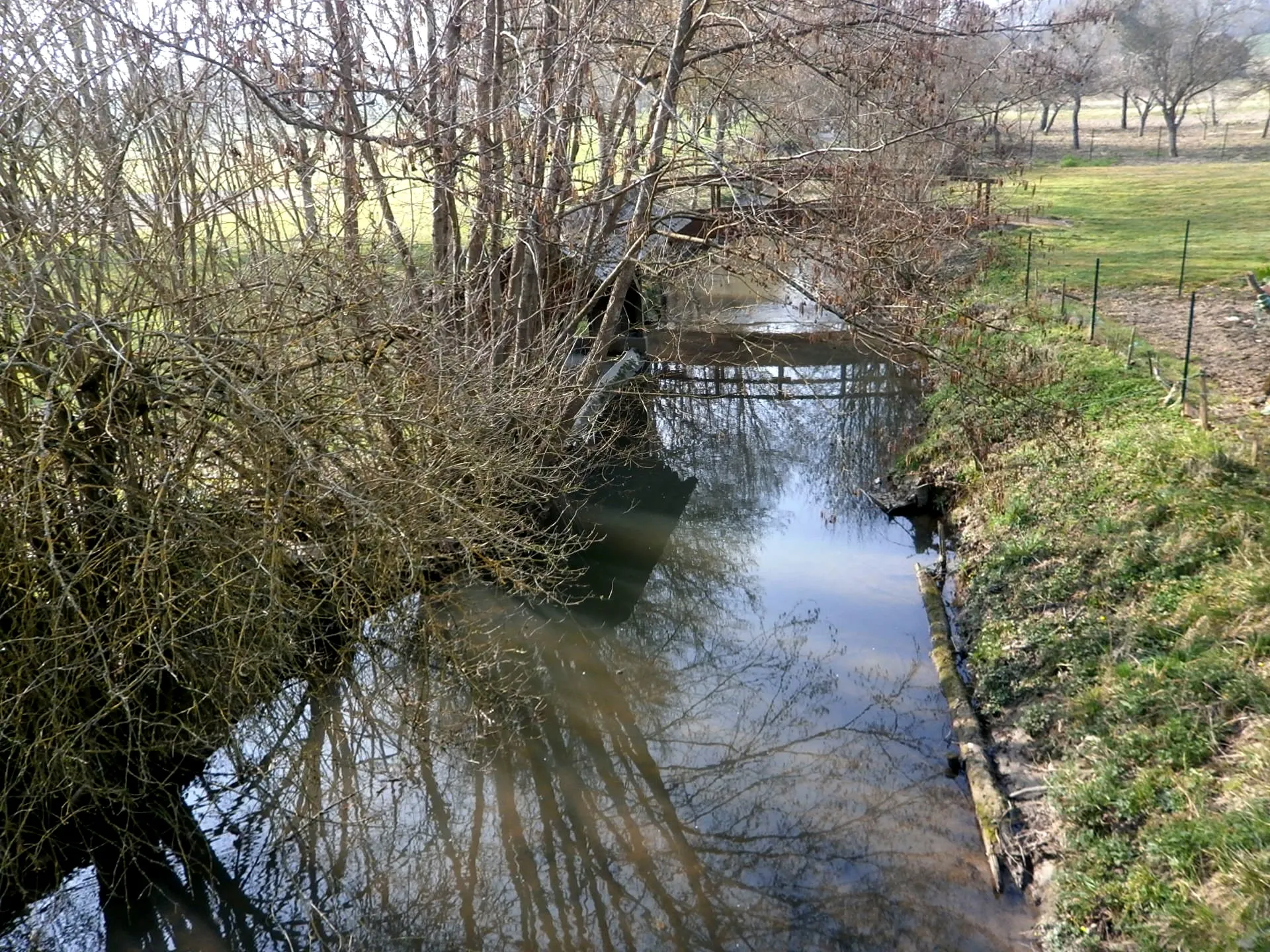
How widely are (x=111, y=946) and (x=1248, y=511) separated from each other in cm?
788

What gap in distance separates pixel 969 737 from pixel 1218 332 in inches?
317

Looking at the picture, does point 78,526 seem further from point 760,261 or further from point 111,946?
point 760,261

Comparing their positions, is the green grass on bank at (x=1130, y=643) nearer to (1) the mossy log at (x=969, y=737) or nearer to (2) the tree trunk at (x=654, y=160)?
(1) the mossy log at (x=969, y=737)

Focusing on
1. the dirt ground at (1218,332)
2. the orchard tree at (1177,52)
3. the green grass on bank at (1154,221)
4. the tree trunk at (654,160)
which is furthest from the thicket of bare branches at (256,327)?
the orchard tree at (1177,52)

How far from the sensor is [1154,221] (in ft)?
79.5

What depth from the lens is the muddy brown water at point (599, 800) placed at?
6238mm

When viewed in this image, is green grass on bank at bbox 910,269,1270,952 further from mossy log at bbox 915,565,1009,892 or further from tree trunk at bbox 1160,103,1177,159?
tree trunk at bbox 1160,103,1177,159

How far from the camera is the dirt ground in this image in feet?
33.3

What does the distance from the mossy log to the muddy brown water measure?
159 millimetres

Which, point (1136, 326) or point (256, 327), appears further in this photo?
point (1136, 326)

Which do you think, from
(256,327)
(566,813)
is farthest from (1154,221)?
(256,327)

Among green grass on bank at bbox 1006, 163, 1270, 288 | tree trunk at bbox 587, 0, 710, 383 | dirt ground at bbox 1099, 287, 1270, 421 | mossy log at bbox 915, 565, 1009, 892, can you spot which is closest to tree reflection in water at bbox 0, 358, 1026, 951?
mossy log at bbox 915, 565, 1009, 892

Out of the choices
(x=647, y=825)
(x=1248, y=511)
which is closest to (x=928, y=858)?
(x=647, y=825)

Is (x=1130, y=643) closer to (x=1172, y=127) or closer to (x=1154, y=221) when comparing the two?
(x=1154, y=221)
